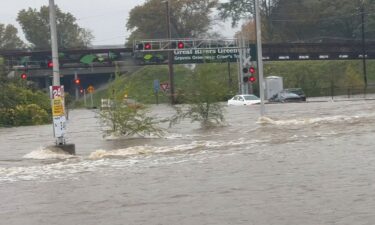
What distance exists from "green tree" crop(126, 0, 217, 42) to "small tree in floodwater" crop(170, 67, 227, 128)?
93327 mm

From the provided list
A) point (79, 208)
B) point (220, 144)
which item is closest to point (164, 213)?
point (79, 208)

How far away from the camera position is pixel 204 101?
1243 inches

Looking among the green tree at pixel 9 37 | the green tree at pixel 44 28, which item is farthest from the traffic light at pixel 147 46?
the green tree at pixel 9 37

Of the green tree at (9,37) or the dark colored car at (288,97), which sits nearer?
the dark colored car at (288,97)

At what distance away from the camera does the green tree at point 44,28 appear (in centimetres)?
14638

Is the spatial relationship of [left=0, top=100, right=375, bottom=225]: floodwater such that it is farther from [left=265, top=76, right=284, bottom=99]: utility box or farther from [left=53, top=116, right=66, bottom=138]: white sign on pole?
[left=265, top=76, right=284, bottom=99]: utility box

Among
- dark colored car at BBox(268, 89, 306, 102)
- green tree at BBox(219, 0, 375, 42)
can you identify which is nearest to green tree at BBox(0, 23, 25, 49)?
green tree at BBox(219, 0, 375, 42)

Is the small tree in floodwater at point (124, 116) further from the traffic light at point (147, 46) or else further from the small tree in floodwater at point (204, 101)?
the traffic light at point (147, 46)

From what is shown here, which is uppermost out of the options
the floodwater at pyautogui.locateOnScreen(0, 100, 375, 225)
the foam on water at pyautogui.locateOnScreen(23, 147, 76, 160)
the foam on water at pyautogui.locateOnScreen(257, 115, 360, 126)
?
the foam on water at pyautogui.locateOnScreen(257, 115, 360, 126)

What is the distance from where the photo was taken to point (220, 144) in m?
22.7

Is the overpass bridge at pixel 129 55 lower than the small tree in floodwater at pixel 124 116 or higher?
higher

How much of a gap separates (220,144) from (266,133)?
3841mm

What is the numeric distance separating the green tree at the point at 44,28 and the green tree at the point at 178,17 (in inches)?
788

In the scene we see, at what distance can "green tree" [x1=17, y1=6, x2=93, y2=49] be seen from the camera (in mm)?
146375
